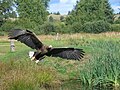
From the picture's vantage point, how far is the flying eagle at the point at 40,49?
10.4 metres

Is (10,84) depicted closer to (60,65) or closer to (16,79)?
(16,79)

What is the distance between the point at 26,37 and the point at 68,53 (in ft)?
4.06

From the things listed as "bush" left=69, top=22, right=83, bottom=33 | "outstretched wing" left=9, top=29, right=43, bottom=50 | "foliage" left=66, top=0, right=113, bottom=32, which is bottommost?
"bush" left=69, top=22, right=83, bottom=33

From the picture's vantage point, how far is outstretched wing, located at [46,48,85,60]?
1054 cm

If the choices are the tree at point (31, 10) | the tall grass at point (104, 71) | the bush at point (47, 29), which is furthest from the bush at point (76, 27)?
the tall grass at point (104, 71)

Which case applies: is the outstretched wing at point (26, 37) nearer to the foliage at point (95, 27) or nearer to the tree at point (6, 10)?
the foliage at point (95, 27)

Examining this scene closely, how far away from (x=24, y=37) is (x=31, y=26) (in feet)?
144

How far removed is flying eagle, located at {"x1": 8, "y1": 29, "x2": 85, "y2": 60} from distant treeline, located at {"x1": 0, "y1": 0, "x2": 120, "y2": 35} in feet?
124

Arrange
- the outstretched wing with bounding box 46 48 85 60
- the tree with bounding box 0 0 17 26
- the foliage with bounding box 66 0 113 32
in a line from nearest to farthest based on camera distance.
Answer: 1. the outstretched wing with bounding box 46 48 85 60
2. the foliage with bounding box 66 0 113 32
3. the tree with bounding box 0 0 17 26

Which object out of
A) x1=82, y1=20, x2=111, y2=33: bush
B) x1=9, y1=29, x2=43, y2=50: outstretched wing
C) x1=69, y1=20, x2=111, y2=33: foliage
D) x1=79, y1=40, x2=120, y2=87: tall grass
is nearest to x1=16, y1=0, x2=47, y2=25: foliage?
x1=69, y1=20, x2=111, y2=33: foliage

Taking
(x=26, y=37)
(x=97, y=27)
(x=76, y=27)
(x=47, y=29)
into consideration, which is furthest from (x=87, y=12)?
(x=26, y=37)

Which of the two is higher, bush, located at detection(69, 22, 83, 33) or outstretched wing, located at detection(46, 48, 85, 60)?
outstretched wing, located at detection(46, 48, 85, 60)

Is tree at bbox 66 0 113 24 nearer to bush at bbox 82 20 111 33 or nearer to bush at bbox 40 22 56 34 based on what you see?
bush at bbox 82 20 111 33

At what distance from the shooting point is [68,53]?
427 inches
